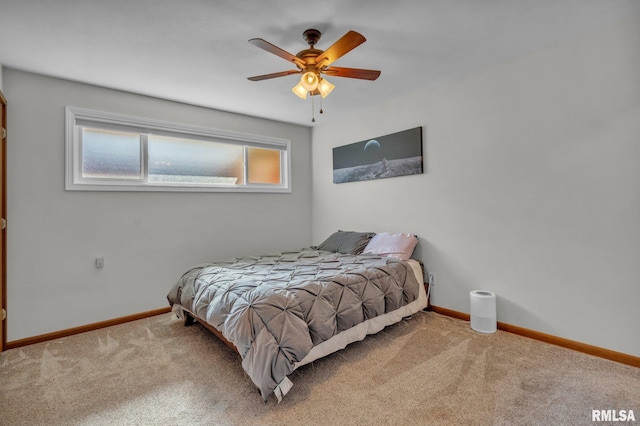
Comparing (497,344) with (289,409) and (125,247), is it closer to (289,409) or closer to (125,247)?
(289,409)

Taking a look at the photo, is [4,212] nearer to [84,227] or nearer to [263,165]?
[84,227]

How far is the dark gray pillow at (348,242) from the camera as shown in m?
3.66

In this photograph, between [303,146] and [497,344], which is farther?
[303,146]

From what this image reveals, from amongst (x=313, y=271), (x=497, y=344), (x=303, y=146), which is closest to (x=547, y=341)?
(x=497, y=344)

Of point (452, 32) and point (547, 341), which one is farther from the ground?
point (452, 32)

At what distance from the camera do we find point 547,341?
2516mm

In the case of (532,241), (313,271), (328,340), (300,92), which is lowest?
(328,340)

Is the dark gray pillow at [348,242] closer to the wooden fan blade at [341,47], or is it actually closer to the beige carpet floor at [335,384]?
the beige carpet floor at [335,384]

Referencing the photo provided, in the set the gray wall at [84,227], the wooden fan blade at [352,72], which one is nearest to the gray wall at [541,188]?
the wooden fan blade at [352,72]

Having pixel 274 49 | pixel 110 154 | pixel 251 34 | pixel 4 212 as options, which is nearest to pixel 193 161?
pixel 110 154

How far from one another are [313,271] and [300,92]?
149 centimetres

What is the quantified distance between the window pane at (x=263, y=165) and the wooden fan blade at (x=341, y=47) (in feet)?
7.73

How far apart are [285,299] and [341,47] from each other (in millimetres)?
1684

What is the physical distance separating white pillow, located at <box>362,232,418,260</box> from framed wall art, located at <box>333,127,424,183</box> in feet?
2.43
